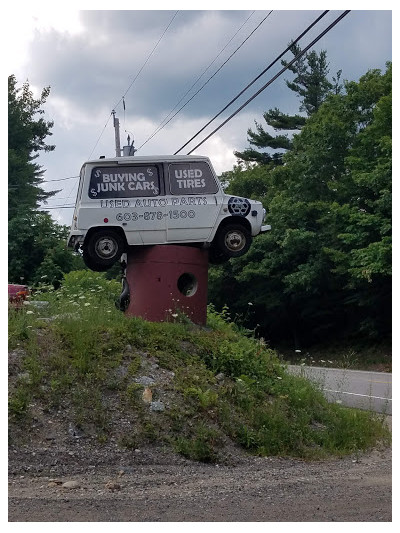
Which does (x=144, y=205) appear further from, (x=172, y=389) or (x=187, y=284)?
(x=172, y=389)

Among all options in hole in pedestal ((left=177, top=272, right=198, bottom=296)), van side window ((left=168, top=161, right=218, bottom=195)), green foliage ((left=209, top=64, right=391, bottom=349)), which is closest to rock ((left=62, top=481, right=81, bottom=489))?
hole in pedestal ((left=177, top=272, right=198, bottom=296))

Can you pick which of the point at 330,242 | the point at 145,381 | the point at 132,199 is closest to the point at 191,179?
the point at 132,199

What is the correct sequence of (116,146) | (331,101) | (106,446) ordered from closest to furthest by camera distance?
1. (106,446)
2. (116,146)
3. (331,101)

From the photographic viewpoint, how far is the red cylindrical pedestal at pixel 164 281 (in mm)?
11836

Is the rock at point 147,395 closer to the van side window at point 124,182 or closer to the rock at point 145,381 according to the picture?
the rock at point 145,381

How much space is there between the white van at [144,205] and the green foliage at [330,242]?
53.8 ft

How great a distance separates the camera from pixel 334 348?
32.5 meters

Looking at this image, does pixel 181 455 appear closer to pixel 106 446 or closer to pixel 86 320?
pixel 106 446

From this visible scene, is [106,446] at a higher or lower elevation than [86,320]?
lower

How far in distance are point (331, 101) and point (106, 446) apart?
29.9 m

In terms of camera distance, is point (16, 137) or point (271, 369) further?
point (16, 137)

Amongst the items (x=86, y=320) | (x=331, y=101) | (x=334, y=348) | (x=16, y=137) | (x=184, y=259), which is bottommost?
(x=334, y=348)

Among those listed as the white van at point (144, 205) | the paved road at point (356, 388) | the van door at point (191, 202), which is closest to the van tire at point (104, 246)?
the white van at point (144, 205)

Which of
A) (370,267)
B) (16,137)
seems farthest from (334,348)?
(16,137)
